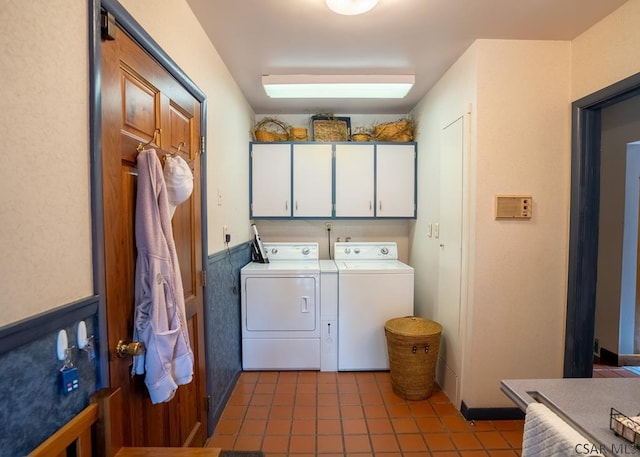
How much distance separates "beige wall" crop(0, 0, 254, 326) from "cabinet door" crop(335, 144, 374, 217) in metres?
2.31

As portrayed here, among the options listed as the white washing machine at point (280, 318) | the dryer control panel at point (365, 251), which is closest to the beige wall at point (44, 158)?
the white washing machine at point (280, 318)

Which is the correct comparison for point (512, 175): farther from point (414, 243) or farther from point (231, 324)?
point (231, 324)

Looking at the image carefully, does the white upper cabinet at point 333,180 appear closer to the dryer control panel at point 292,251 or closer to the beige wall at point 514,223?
the dryer control panel at point 292,251

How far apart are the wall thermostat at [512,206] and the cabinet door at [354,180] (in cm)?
137

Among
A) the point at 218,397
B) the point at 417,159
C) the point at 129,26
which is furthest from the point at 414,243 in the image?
the point at 129,26

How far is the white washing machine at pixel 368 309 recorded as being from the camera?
273 cm

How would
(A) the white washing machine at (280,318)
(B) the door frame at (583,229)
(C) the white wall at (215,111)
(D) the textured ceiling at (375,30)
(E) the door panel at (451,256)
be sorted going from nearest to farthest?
(C) the white wall at (215,111) → (D) the textured ceiling at (375,30) → (B) the door frame at (583,229) → (E) the door panel at (451,256) → (A) the white washing machine at (280,318)

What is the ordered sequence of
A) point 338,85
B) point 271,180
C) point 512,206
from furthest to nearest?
point 271,180 < point 338,85 < point 512,206

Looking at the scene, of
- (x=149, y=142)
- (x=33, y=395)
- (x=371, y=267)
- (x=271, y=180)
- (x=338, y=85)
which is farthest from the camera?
(x=271, y=180)

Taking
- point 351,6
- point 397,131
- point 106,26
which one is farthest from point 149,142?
point 397,131

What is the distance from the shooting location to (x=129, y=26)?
1.11 m

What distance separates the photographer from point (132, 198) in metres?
1.17

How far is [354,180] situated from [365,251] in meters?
0.77

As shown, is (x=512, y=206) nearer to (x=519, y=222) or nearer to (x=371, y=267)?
(x=519, y=222)
